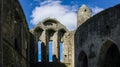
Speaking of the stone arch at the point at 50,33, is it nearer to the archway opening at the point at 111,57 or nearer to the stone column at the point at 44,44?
the stone column at the point at 44,44

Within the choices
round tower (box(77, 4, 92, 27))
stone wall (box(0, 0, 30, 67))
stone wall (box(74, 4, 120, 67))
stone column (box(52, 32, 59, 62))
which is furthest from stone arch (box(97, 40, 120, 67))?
stone column (box(52, 32, 59, 62))

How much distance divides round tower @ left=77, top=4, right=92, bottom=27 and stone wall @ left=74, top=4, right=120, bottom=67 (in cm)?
419

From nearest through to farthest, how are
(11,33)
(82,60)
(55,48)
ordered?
(11,33), (82,60), (55,48)

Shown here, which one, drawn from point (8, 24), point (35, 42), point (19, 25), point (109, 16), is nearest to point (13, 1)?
Result: point (8, 24)

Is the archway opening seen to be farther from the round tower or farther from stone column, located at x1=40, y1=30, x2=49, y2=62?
stone column, located at x1=40, y1=30, x2=49, y2=62

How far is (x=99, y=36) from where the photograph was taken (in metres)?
15.1

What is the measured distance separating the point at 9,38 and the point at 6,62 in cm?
137

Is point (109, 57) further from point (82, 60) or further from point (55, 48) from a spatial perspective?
point (55, 48)

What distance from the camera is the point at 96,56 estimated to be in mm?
15477

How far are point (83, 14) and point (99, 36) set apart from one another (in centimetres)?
682

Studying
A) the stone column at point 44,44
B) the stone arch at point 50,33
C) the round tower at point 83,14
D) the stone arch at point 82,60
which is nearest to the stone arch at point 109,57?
the stone arch at point 82,60

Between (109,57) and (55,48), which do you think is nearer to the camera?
(109,57)

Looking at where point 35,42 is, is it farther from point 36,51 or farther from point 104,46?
point 104,46

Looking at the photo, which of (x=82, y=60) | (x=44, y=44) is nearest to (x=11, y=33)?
(x=82, y=60)
